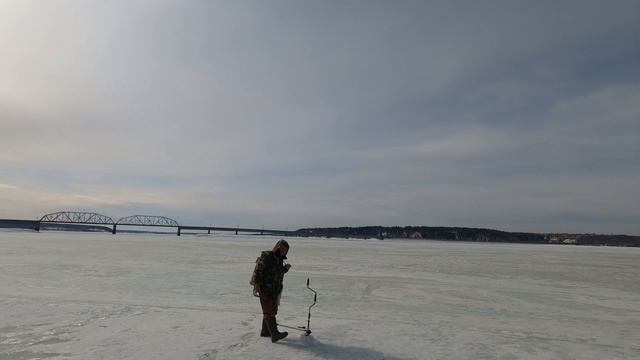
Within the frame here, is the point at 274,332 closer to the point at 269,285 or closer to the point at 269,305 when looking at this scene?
the point at 269,305

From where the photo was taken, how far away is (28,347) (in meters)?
6.42

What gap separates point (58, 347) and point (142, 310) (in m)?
2.92

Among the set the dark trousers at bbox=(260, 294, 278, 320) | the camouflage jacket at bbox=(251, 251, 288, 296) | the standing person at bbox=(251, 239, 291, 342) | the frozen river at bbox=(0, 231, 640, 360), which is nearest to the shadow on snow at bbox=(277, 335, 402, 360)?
the frozen river at bbox=(0, 231, 640, 360)

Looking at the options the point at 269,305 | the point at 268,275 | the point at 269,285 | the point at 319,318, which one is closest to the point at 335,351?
the point at 269,305

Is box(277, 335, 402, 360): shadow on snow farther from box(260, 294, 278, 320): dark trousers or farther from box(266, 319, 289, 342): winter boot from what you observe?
box(260, 294, 278, 320): dark trousers

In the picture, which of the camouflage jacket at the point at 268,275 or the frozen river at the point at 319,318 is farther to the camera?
the camouflage jacket at the point at 268,275

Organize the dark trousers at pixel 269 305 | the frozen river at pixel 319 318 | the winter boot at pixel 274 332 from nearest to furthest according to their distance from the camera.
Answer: the frozen river at pixel 319 318 → the winter boot at pixel 274 332 → the dark trousers at pixel 269 305

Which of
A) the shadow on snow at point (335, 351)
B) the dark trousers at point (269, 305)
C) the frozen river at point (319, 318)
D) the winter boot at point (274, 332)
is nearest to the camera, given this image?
the shadow on snow at point (335, 351)

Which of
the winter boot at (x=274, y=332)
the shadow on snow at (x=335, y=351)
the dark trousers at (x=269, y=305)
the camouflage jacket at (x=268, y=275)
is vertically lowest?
the shadow on snow at (x=335, y=351)

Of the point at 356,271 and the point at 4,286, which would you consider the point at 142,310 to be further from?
the point at 356,271

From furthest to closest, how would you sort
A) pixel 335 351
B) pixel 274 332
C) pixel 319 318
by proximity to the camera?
pixel 319 318, pixel 274 332, pixel 335 351

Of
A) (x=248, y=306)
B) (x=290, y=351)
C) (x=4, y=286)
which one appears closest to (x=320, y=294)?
(x=248, y=306)

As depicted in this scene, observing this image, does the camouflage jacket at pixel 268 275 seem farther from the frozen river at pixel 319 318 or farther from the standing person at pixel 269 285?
the frozen river at pixel 319 318

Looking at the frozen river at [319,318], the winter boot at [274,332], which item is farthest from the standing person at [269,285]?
the frozen river at [319,318]
